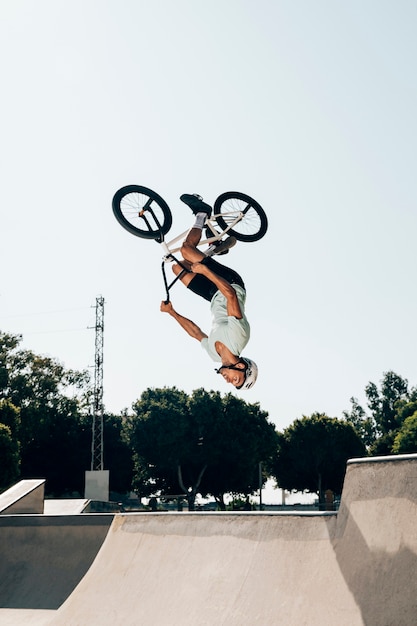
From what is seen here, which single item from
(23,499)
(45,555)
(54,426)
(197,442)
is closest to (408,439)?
(197,442)

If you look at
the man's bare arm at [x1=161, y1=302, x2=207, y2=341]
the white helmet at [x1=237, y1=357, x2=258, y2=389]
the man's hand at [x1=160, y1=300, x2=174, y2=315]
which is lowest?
the white helmet at [x1=237, y1=357, x2=258, y2=389]

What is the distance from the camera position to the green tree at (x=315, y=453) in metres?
57.6

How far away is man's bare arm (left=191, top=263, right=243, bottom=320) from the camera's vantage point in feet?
29.4

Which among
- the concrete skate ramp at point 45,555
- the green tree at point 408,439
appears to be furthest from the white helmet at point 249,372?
the green tree at point 408,439

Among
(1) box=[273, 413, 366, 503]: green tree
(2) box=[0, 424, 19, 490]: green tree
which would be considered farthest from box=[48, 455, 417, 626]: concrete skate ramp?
(1) box=[273, 413, 366, 503]: green tree

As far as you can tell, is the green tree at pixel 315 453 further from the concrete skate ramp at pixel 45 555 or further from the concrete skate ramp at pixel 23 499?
the concrete skate ramp at pixel 45 555

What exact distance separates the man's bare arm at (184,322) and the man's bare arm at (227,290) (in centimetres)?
102

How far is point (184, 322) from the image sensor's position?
10.2 metres

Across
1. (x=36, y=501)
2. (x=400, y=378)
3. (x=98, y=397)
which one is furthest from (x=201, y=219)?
(x=400, y=378)

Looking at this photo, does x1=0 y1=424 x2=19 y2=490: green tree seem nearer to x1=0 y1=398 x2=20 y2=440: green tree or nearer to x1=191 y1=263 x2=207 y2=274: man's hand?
x1=0 y1=398 x2=20 y2=440: green tree

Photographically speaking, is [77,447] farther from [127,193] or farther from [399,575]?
[399,575]

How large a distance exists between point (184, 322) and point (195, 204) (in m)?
1.90

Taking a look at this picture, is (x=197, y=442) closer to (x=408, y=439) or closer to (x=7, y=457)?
(x=7, y=457)

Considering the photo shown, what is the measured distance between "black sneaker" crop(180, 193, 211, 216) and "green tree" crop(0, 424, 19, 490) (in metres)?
28.8
